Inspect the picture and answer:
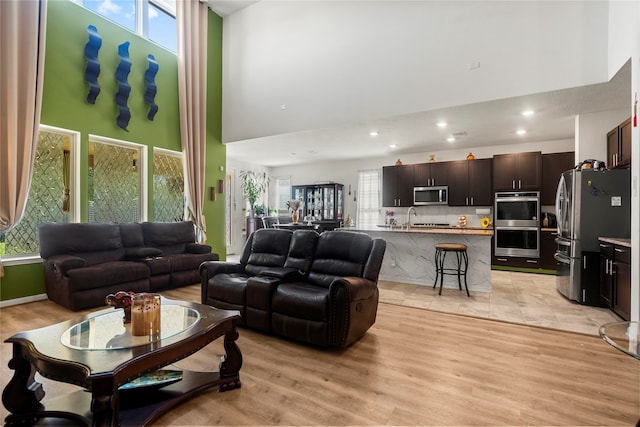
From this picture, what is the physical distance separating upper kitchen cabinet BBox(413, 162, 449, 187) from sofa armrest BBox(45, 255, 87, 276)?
6.41 m

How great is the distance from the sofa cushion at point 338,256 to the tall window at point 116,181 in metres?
3.64

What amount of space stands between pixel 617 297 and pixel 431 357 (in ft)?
8.71

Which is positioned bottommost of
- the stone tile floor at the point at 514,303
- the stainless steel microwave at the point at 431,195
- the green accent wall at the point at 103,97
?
the stone tile floor at the point at 514,303

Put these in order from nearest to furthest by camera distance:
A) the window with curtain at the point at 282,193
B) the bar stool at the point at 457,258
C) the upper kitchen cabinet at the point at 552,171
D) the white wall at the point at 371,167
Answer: the bar stool at the point at 457,258 < the upper kitchen cabinet at the point at 552,171 < the white wall at the point at 371,167 < the window with curtain at the point at 282,193

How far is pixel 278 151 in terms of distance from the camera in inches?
286

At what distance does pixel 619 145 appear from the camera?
4.00m

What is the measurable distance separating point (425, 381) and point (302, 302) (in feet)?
3.66

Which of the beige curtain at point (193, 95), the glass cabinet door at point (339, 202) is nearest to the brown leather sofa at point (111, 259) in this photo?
the beige curtain at point (193, 95)

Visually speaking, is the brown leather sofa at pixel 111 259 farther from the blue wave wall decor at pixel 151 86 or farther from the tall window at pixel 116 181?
the blue wave wall decor at pixel 151 86

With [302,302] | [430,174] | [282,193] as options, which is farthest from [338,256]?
[282,193]

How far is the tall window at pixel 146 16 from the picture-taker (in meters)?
4.82

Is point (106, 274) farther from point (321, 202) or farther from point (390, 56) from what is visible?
point (321, 202)

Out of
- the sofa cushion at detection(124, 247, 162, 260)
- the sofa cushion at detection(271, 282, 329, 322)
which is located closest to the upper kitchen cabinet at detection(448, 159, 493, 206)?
the sofa cushion at detection(271, 282, 329, 322)

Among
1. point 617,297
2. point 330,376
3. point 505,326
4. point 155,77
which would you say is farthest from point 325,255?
point 155,77
